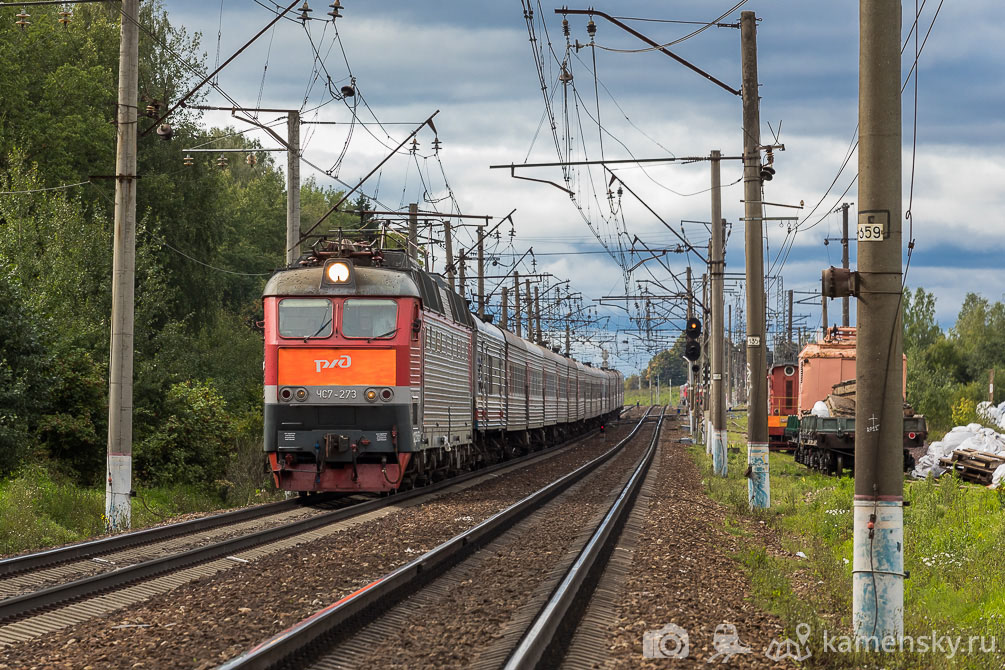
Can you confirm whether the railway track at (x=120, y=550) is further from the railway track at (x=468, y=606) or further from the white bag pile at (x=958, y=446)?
the white bag pile at (x=958, y=446)

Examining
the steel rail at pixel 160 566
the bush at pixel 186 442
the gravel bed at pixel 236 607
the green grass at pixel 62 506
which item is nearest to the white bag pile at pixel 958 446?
the steel rail at pixel 160 566

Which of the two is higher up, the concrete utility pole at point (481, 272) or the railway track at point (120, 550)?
the concrete utility pole at point (481, 272)

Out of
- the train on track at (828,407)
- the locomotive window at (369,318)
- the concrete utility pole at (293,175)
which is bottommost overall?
the train on track at (828,407)

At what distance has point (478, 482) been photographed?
22.7m

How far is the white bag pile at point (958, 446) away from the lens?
26.2 meters

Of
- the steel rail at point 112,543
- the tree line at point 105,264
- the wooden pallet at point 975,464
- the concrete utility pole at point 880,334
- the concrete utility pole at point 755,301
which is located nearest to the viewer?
the concrete utility pole at point 880,334

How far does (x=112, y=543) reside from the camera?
12.3 m

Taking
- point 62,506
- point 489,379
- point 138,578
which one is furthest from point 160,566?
point 489,379

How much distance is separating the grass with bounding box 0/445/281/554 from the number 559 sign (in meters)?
10.2

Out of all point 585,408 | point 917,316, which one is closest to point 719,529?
point 585,408

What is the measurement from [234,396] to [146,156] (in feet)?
30.6

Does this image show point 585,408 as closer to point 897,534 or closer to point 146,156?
point 146,156

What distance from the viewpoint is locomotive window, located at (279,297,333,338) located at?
16969 mm

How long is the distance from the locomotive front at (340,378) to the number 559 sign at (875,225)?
9.93 meters
